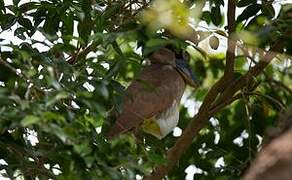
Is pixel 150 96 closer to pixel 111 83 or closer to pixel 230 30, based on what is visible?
pixel 230 30

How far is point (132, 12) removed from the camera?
355 centimetres

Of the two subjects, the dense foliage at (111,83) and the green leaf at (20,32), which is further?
the green leaf at (20,32)

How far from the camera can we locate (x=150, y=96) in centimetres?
422

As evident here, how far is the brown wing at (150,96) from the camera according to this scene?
395cm

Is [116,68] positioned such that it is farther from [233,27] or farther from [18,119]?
[233,27]

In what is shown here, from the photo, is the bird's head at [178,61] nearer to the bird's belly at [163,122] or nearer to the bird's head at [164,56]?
the bird's head at [164,56]

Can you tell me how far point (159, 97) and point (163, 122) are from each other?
0.19 meters

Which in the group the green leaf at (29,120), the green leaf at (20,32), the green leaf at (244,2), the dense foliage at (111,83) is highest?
the green leaf at (20,32)

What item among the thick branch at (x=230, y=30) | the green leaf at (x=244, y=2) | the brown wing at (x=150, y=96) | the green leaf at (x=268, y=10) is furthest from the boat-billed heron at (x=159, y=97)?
the green leaf at (x=268, y=10)

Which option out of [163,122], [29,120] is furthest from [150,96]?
[29,120]

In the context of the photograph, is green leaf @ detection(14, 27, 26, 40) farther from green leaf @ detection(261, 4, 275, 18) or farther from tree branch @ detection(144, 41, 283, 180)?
green leaf @ detection(261, 4, 275, 18)

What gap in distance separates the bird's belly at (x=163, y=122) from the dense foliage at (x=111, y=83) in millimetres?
64

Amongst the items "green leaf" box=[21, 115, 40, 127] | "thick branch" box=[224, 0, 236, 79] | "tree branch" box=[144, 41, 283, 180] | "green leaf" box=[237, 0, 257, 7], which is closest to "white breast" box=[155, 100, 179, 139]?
"tree branch" box=[144, 41, 283, 180]

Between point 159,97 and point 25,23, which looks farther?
point 159,97
